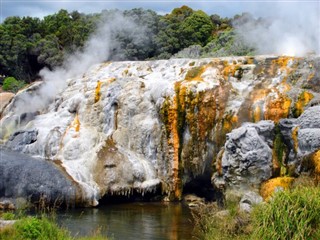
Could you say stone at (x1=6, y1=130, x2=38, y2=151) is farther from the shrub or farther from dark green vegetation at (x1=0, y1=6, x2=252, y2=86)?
Answer: dark green vegetation at (x1=0, y1=6, x2=252, y2=86)

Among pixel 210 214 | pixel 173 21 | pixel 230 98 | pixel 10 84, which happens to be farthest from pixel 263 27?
pixel 210 214

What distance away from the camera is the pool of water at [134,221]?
1567 cm

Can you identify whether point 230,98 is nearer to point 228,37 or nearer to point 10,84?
point 228,37

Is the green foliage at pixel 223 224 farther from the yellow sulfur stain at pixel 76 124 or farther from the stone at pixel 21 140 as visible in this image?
the stone at pixel 21 140

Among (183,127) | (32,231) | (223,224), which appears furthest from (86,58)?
(32,231)

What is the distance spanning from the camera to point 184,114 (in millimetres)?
22109

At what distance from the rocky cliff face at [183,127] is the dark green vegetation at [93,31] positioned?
966cm

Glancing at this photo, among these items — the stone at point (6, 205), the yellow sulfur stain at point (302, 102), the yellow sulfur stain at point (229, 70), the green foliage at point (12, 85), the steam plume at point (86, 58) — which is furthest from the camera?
the green foliage at point (12, 85)

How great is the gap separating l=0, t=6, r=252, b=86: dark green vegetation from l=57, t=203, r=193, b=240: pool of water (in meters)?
15.4

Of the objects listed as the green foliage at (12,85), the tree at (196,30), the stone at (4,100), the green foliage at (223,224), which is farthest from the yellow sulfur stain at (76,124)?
the tree at (196,30)

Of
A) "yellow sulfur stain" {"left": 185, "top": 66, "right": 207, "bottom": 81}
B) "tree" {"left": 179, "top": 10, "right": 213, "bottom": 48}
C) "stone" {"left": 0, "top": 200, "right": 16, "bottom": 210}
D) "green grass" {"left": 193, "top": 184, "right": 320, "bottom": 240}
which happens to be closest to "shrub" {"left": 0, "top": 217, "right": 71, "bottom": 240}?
"green grass" {"left": 193, "top": 184, "right": 320, "bottom": 240}

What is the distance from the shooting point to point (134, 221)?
17.7m

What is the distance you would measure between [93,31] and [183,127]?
17.3 m

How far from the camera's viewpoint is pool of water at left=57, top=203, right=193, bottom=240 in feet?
51.4
